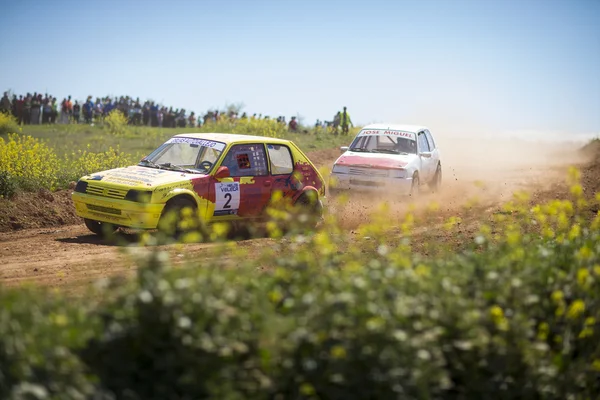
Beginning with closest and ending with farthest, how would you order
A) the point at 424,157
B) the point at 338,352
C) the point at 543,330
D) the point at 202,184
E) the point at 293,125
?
the point at 338,352, the point at 543,330, the point at 202,184, the point at 424,157, the point at 293,125

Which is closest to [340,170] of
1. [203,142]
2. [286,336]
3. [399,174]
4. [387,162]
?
[387,162]

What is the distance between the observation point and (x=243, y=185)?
12.5 meters

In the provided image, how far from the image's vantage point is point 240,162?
1262cm

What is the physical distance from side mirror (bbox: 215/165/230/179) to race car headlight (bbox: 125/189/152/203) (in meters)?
1.30

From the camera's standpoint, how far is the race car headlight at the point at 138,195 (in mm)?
11180

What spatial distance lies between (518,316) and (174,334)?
213 centimetres

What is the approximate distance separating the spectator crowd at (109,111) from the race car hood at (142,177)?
83.0 feet

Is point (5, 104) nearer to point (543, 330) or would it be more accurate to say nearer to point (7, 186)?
point (7, 186)

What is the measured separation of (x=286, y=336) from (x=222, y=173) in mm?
8121

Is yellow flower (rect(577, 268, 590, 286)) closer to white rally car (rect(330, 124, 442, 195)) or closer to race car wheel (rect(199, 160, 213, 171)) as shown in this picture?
race car wheel (rect(199, 160, 213, 171))

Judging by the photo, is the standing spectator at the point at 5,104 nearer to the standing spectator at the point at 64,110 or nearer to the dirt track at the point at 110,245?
the standing spectator at the point at 64,110

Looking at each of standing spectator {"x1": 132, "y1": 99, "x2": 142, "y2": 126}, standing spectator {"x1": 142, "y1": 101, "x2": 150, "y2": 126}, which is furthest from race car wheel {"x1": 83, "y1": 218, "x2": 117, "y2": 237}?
standing spectator {"x1": 142, "y1": 101, "x2": 150, "y2": 126}

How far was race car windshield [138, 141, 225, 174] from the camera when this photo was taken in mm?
12281

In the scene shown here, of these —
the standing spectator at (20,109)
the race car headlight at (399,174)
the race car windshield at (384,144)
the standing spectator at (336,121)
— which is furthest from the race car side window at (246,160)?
the standing spectator at (336,121)
